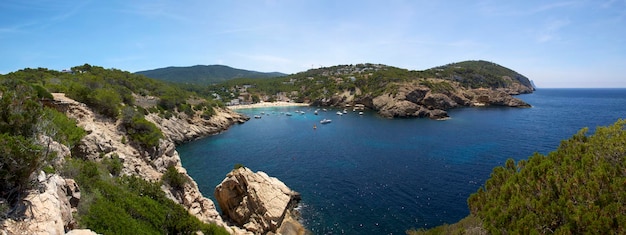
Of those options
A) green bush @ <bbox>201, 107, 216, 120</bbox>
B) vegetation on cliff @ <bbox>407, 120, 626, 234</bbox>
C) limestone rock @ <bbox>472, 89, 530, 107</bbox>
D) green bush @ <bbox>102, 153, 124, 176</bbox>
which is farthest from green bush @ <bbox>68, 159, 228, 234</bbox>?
limestone rock @ <bbox>472, 89, 530, 107</bbox>

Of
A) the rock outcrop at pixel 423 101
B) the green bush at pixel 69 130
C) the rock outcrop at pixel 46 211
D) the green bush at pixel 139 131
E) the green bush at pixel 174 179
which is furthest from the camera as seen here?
the rock outcrop at pixel 423 101

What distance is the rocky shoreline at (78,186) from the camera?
9.05 m

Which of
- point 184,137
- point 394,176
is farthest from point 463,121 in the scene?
point 184,137

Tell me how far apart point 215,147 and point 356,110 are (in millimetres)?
65612

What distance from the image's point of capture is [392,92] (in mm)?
106875

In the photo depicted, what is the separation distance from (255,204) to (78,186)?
551 inches

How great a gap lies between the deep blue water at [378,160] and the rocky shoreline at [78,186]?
22.6 ft

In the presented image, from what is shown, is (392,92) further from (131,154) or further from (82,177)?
(82,177)

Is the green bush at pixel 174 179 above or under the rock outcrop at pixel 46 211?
under

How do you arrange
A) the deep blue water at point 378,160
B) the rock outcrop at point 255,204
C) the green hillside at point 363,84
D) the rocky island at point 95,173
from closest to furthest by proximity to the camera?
the rocky island at point 95,173 < the rock outcrop at point 255,204 < the deep blue water at point 378,160 < the green hillside at point 363,84

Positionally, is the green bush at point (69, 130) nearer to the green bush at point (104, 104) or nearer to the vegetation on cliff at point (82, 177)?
the vegetation on cliff at point (82, 177)

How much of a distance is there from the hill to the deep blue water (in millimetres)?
23600

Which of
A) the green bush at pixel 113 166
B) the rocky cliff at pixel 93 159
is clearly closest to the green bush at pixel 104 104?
the rocky cliff at pixel 93 159

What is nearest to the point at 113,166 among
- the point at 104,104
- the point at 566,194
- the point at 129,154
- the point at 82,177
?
the point at 129,154
